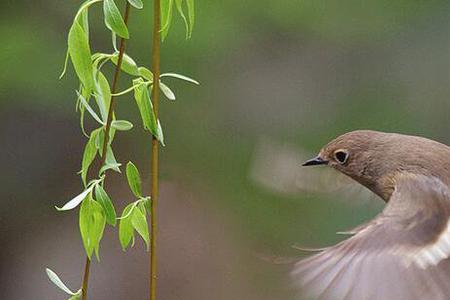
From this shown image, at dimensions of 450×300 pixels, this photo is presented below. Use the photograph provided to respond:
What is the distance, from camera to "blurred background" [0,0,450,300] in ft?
10.9

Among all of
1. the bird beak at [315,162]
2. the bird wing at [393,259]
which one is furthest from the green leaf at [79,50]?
the bird beak at [315,162]

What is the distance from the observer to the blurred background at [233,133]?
10.9 feet

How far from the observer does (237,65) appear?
3652 millimetres

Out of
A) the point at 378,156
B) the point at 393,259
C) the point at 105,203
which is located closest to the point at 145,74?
the point at 105,203

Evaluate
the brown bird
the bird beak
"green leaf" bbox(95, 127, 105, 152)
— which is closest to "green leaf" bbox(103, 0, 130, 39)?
"green leaf" bbox(95, 127, 105, 152)

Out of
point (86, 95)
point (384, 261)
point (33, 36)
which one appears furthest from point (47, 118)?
point (86, 95)

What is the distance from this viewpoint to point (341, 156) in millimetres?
2021

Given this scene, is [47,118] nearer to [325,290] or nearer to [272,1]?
[272,1]

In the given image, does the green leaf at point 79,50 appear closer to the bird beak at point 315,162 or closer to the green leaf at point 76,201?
the green leaf at point 76,201

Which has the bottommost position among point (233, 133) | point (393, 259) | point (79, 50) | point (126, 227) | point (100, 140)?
point (233, 133)

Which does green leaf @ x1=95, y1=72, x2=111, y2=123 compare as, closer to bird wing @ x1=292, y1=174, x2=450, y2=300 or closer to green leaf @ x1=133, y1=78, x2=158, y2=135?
green leaf @ x1=133, y1=78, x2=158, y2=135

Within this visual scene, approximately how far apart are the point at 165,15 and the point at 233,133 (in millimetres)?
2209

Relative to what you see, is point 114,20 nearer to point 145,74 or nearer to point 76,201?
point 145,74

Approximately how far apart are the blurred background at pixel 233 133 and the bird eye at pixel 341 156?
1062 mm
